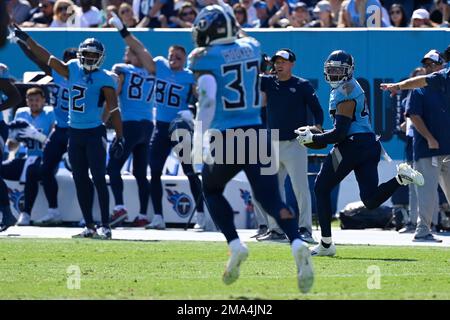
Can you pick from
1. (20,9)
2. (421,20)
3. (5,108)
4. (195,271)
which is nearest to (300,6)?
(421,20)

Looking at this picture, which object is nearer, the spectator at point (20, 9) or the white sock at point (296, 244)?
the white sock at point (296, 244)

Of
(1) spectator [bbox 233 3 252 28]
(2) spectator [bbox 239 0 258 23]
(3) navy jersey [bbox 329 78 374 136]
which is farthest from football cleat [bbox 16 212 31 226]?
(3) navy jersey [bbox 329 78 374 136]

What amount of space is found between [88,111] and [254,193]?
17.0ft

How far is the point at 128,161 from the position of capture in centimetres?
1712

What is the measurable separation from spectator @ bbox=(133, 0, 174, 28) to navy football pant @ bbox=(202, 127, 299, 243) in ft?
30.3

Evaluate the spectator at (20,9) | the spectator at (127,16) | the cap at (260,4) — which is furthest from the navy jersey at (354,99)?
the spectator at (20,9)

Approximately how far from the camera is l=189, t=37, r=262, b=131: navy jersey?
9.09 metres

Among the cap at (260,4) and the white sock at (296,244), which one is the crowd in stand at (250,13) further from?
the white sock at (296,244)

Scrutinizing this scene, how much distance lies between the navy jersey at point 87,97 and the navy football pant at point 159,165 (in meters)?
1.71

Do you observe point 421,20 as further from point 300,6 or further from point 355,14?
point 300,6

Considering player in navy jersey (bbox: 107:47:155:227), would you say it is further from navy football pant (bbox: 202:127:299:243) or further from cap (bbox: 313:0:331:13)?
navy football pant (bbox: 202:127:299:243)

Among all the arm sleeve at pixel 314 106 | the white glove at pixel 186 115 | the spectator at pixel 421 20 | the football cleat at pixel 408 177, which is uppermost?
the spectator at pixel 421 20

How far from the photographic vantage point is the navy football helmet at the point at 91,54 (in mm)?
13719

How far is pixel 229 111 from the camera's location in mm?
9148
